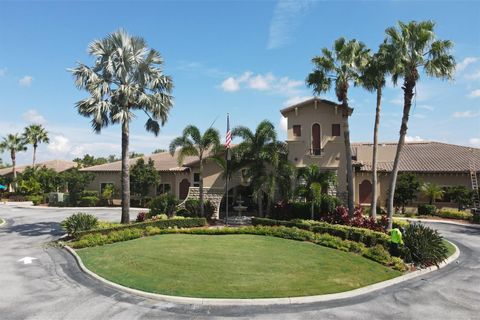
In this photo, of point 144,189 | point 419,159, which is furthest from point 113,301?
point 419,159

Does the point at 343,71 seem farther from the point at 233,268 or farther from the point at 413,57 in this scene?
the point at 233,268

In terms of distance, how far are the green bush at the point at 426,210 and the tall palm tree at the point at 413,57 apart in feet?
39.8

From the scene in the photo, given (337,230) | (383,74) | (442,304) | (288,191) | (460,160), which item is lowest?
(442,304)

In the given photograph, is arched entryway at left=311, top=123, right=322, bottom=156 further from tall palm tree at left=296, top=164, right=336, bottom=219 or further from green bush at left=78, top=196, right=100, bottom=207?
green bush at left=78, top=196, right=100, bottom=207

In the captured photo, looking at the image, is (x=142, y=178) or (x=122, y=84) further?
(x=142, y=178)

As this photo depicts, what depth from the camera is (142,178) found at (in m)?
42.3

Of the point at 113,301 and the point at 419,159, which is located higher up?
the point at 419,159

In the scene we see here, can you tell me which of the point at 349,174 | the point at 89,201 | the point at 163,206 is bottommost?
the point at 163,206

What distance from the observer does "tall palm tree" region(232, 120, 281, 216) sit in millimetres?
28938

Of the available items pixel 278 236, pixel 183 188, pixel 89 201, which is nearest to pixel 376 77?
pixel 278 236

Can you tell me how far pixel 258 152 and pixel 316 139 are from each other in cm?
551

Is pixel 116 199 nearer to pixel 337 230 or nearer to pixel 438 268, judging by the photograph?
pixel 337 230

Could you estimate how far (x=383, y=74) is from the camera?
26.4 m

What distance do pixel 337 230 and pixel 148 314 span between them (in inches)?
510
